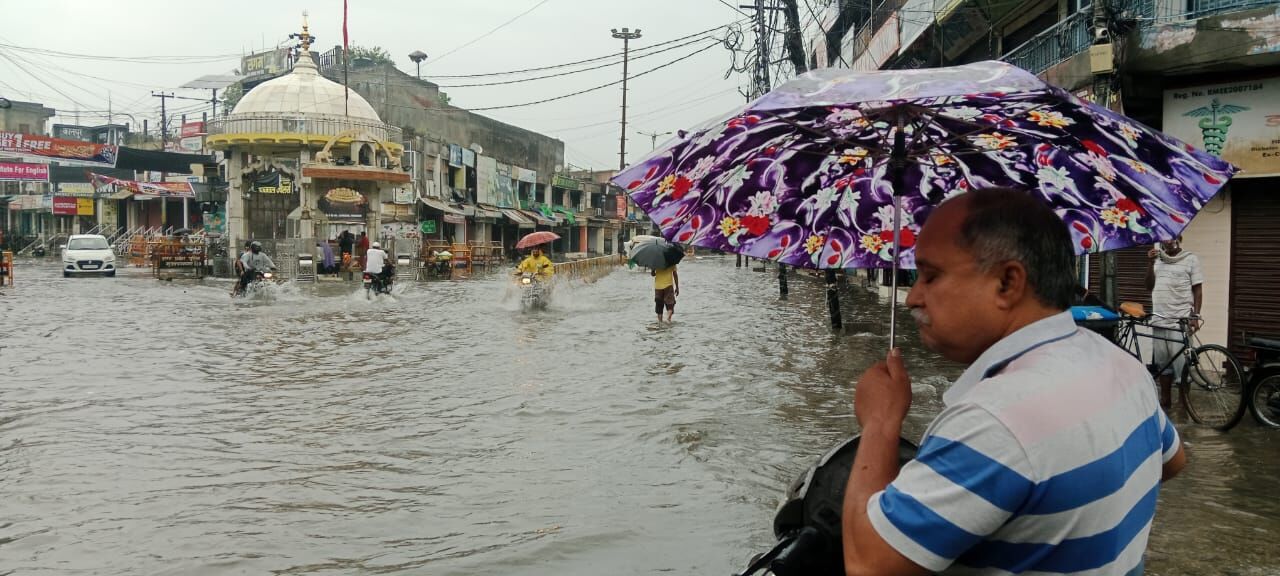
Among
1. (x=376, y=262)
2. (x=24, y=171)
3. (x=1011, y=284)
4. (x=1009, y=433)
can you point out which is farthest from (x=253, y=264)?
(x=24, y=171)

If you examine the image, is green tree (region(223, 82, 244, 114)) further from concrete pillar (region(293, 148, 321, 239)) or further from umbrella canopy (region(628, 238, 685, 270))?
umbrella canopy (region(628, 238, 685, 270))

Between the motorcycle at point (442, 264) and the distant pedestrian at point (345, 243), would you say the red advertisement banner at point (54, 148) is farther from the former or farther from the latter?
the motorcycle at point (442, 264)

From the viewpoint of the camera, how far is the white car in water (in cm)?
3091

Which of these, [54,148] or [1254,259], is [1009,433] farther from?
[54,148]

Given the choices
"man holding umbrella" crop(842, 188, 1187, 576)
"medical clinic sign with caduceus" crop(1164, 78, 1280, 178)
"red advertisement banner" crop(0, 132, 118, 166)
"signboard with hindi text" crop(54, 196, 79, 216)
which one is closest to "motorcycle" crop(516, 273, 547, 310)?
"medical clinic sign with caduceus" crop(1164, 78, 1280, 178)

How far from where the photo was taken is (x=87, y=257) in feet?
102

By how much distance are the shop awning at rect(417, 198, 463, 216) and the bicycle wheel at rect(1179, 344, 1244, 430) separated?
37.2 meters

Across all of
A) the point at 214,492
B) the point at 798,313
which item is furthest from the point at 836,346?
the point at 214,492

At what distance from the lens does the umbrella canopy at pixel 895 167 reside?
3.16 m

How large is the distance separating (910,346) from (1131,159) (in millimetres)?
10632

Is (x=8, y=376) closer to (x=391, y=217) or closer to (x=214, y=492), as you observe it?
(x=214, y=492)

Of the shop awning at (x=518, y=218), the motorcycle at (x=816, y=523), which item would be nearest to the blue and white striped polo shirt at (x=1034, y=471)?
the motorcycle at (x=816, y=523)

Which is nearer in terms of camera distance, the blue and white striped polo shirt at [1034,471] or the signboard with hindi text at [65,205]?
the blue and white striped polo shirt at [1034,471]

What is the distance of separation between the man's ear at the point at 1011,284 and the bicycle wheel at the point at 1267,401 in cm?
764
